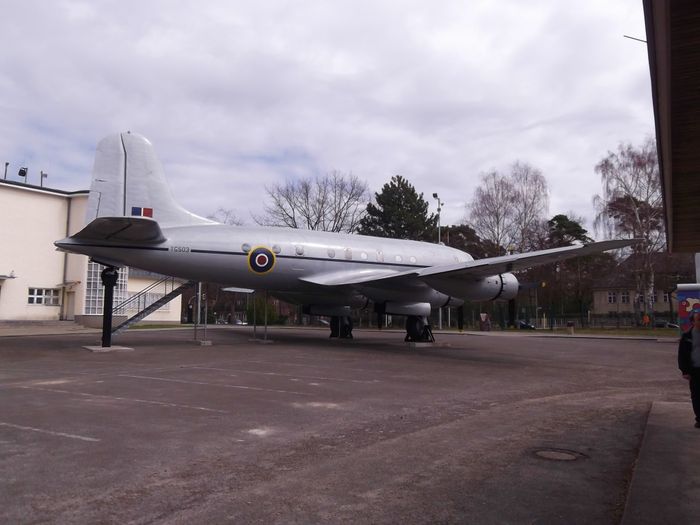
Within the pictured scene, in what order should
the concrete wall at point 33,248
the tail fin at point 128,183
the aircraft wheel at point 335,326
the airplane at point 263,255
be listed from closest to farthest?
the airplane at point 263,255
the tail fin at point 128,183
the aircraft wheel at point 335,326
the concrete wall at point 33,248

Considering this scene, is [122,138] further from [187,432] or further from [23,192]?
[23,192]

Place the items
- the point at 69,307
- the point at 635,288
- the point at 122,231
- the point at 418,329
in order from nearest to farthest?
the point at 122,231
the point at 418,329
the point at 69,307
the point at 635,288

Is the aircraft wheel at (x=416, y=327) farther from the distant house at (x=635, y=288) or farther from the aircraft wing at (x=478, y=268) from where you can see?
the distant house at (x=635, y=288)

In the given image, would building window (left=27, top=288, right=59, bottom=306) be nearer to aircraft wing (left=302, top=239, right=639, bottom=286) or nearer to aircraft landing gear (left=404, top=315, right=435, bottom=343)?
aircraft wing (left=302, top=239, right=639, bottom=286)

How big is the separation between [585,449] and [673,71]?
403cm

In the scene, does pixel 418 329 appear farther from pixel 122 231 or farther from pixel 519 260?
pixel 122 231

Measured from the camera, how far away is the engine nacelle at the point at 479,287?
737 inches

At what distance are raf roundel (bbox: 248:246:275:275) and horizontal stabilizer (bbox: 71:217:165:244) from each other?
2977 mm

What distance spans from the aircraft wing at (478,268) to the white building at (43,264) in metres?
18.4

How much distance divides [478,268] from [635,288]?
45240 mm

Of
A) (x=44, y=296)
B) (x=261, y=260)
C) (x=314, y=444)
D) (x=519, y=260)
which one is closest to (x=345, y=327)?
(x=261, y=260)

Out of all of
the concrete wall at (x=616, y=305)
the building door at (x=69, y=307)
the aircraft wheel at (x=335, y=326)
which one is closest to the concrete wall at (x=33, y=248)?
the building door at (x=69, y=307)

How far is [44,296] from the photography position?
1489 inches

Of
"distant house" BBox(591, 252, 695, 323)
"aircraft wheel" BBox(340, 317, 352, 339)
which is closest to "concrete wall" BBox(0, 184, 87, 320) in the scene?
"aircraft wheel" BBox(340, 317, 352, 339)
